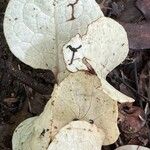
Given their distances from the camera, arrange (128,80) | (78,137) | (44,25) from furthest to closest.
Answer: (128,80) < (44,25) < (78,137)

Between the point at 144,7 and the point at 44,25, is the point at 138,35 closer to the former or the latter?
the point at 144,7

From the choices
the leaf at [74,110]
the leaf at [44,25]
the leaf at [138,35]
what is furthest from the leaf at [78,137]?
the leaf at [138,35]

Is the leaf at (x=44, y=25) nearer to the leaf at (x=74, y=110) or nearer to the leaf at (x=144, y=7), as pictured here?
the leaf at (x=74, y=110)

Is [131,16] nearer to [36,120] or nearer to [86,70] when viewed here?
[86,70]

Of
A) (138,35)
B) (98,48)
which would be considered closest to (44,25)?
(98,48)

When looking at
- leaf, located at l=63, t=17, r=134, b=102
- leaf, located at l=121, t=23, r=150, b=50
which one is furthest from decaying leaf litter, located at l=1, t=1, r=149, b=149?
leaf, located at l=63, t=17, r=134, b=102

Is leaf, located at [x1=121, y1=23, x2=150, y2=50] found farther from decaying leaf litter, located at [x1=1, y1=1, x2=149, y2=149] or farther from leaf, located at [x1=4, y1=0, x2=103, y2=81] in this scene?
leaf, located at [x1=4, y1=0, x2=103, y2=81]
